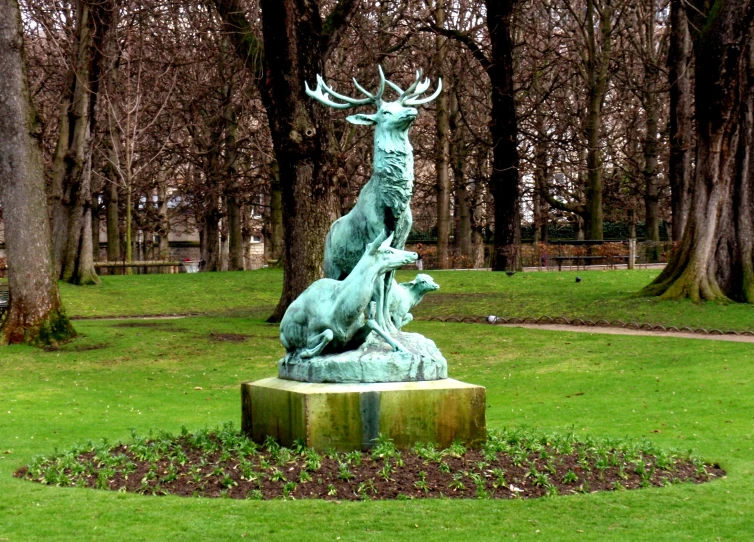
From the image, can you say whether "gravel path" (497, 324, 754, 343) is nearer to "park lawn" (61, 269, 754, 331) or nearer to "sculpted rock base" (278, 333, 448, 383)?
"park lawn" (61, 269, 754, 331)

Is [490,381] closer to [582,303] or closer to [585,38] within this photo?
[582,303]

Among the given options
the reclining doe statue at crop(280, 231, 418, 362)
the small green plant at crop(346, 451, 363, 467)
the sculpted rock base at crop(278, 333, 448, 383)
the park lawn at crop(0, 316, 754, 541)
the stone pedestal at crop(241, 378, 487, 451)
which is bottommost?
the park lawn at crop(0, 316, 754, 541)

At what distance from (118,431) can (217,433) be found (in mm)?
2606

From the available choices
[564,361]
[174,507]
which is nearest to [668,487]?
[174,507]

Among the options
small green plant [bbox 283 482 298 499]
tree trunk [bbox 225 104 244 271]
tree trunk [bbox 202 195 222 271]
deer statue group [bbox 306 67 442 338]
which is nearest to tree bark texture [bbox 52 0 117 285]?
tree trunk [bbox 225 104 244 271]

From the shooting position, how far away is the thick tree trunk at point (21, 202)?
1997 cm

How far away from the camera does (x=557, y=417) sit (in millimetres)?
13398

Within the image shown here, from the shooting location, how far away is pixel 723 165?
23250 millimetres

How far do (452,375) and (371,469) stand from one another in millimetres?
7875

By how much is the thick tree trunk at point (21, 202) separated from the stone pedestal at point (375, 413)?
1178 centimetres

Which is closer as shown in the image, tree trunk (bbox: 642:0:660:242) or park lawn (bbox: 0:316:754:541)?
park lawn (bbox: 0:316:754:541)

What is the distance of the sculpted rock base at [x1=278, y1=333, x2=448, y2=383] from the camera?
31.0ft

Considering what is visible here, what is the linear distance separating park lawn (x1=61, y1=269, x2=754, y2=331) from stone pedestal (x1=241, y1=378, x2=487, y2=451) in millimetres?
12322

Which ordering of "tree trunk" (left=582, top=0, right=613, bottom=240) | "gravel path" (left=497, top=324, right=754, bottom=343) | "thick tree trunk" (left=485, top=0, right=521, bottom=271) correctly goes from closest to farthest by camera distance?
1. "gravel path" (left=497, top=324, right=754, bottom=343)
2. "thick tree trunk" (left=485, top=0, right=521, bottom=271)
3. "tree trunk" (left=582, top=0, right=613, bottom=240)
